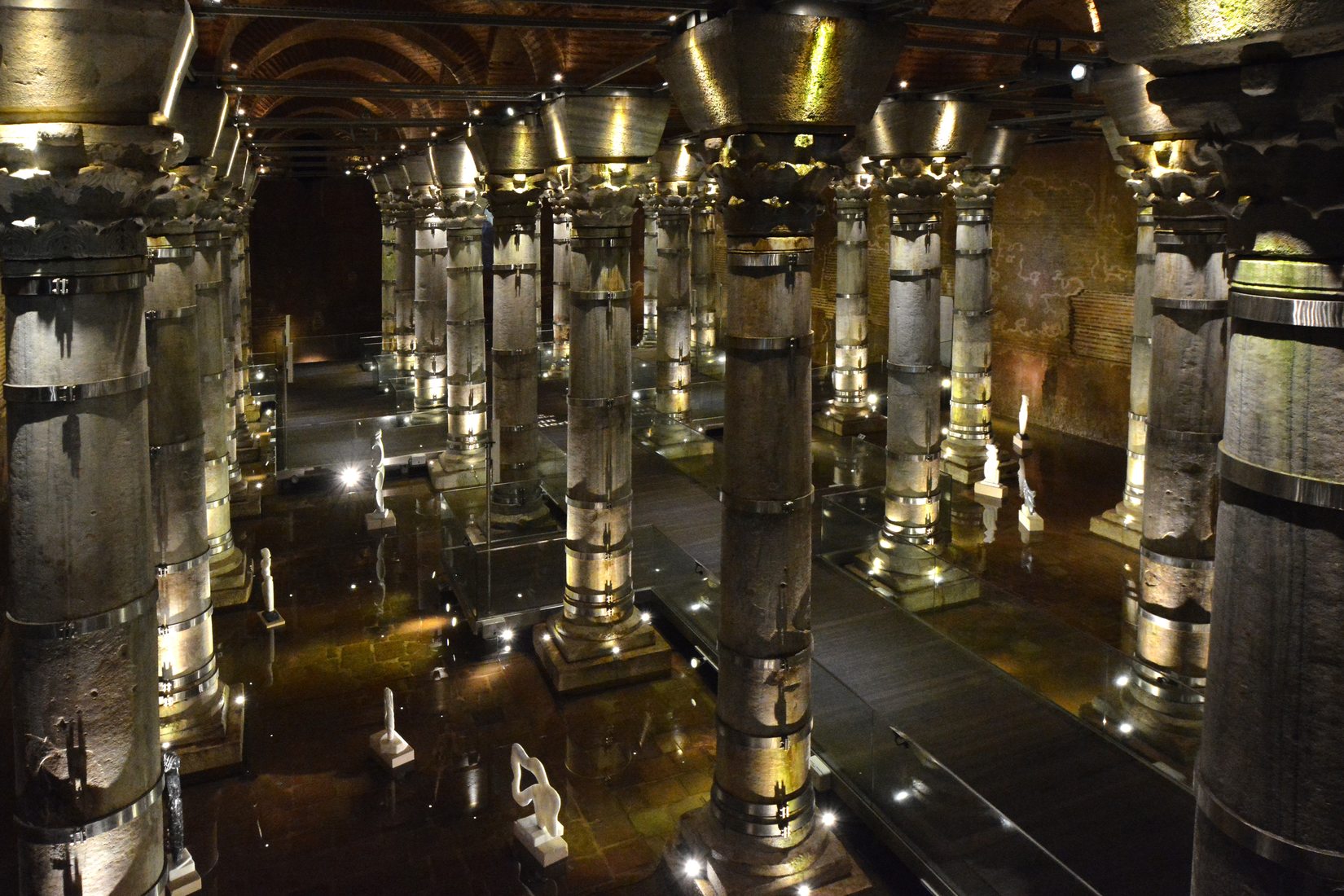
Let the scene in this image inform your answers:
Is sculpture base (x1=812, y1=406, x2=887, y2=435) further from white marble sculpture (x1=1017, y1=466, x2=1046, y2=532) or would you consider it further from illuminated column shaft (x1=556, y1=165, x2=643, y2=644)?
illuminated column shaft (x1=556, y1=165, x2=643, y2=644)

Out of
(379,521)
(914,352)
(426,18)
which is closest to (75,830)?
(426,18)

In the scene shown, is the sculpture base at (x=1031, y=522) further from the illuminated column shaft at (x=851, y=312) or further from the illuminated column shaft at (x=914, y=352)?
the illuminated column shaft at (x=851, y=312)

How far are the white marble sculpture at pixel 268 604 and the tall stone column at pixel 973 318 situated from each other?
913 centimetres

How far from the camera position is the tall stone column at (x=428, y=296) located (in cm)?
1617

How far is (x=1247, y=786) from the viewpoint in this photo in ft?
8.62

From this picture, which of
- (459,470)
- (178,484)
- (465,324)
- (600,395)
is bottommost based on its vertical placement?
(459,470)

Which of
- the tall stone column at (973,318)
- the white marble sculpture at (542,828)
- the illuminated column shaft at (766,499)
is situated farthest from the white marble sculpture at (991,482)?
the white marble sculpture at (542,828)

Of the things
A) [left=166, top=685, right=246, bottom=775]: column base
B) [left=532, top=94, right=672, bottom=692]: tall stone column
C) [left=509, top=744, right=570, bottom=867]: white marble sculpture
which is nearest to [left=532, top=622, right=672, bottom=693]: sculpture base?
[left=532, top=94, right=672, bottom=692]: tall stone column

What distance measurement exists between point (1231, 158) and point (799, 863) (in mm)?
4389

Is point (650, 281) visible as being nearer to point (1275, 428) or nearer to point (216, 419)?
point (216, 419)

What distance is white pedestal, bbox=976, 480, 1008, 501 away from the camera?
1367 centimetres

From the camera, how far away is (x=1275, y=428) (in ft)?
8.36

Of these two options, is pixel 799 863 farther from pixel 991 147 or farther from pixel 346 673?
pixel 991 147

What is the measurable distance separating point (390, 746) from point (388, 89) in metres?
5.07
